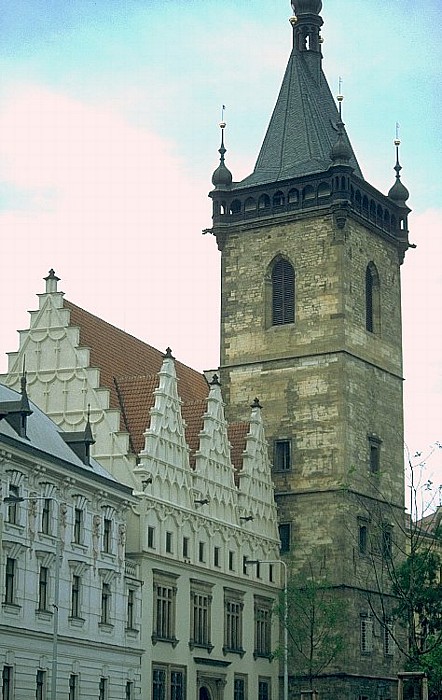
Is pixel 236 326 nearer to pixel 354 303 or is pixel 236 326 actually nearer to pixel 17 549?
pixel 354 303

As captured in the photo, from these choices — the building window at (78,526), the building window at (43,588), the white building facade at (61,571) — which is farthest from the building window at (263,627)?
the building window at (43,588)

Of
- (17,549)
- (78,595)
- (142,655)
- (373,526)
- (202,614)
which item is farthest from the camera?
(373,526)

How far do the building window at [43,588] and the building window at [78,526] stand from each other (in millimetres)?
2284

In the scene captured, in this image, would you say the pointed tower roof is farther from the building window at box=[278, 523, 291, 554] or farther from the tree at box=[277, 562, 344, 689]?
the tree at box=[277, 562, 344, 689]

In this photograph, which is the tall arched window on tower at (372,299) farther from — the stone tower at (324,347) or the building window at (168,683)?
the building window at (168,683)

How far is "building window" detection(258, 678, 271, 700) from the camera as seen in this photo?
7212 centimetres

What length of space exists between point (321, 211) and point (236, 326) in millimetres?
7021

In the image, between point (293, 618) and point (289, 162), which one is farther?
point (289, 162)

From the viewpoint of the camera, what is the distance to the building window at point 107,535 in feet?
197

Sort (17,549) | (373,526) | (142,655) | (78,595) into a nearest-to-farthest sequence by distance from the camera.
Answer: (17,549)
(78,595)
(142,655)
(373,526)

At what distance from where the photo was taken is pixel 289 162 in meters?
81.1

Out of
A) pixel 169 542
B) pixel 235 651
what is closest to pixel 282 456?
pixel 235 651

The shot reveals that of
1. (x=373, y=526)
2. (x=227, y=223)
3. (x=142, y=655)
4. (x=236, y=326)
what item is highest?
(x=227, y=223)

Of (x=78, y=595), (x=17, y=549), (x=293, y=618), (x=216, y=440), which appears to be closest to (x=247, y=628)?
(x=293, y=618)
